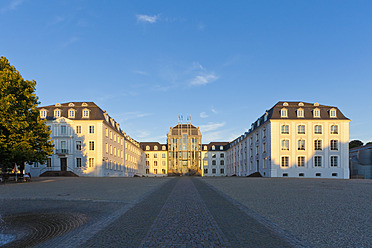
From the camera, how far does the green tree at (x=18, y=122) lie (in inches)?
978

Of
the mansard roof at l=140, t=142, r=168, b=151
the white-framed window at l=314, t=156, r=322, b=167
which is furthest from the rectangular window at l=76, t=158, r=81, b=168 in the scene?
the mansard roof at l=140, t=142, r=168, b=151

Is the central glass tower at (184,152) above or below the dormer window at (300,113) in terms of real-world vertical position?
below

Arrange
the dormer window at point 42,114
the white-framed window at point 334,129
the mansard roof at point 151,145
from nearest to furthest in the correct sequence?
the dormer window at point 42,114
the white-framed window at point 334,129
the mansard roof at point 151,145

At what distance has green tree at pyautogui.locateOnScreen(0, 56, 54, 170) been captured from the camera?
24.8 metres

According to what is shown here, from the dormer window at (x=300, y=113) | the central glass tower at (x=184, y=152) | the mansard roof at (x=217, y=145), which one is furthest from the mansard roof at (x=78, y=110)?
the mansard roof at (x=217, y=145)

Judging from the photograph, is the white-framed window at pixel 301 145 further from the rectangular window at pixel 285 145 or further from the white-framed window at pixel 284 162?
the white-framed window at pixel 284 162

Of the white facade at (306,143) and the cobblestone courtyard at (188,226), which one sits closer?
the cobblestone courtyard at (188,226)

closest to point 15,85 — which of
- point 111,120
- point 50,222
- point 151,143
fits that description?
point 50,222

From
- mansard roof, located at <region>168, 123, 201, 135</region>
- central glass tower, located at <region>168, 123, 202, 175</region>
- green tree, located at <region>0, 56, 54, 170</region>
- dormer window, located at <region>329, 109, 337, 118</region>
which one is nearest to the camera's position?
green tree, located at <region>0, 56, 54, 170</region>

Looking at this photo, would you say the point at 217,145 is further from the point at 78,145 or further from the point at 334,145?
the point at 78,145

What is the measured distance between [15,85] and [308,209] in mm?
26215

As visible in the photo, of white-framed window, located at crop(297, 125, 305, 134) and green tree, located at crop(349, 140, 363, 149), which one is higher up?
white-framed window, located at crop(297, 125, 305, 134)

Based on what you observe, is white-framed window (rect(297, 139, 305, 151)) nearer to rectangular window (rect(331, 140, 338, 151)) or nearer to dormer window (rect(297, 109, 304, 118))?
dormer window (rect(297, 109, 304, 118))

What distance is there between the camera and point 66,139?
50.7m
